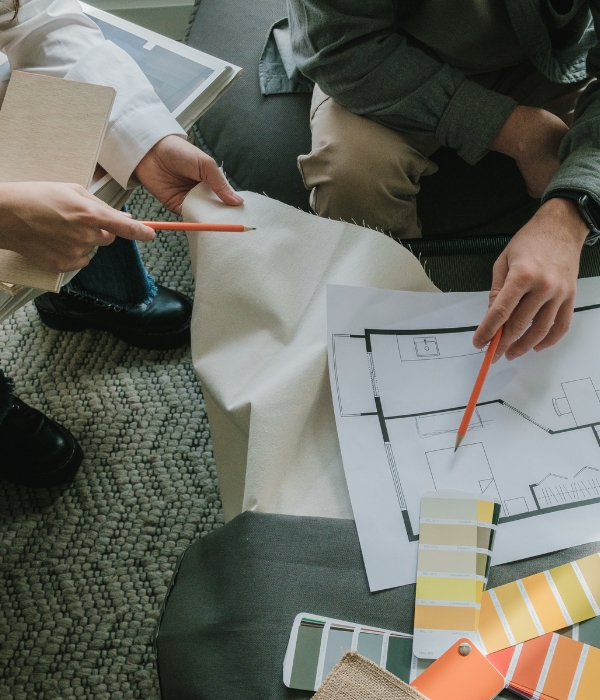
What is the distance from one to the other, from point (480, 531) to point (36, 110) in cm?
53

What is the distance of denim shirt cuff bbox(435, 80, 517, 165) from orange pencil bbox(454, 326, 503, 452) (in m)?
0.24

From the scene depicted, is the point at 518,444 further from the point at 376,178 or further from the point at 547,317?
the point at 376,178

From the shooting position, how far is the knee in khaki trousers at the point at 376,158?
683 millimetres

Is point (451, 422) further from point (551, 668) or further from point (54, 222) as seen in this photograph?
point (54, 222)

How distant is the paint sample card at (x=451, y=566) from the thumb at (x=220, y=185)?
31cm

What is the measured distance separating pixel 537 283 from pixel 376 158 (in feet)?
0.88

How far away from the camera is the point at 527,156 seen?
0.64m

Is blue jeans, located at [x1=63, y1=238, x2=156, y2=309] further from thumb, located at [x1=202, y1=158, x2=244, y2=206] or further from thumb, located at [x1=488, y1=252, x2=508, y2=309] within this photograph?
thumb, located at [x1=488, y1=252, x2=508, y2=309]

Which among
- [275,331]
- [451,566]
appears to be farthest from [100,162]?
[451,566]

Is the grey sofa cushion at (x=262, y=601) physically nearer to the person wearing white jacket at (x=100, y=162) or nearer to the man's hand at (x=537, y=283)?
Answer: the man's hand at (x=537, y=283)

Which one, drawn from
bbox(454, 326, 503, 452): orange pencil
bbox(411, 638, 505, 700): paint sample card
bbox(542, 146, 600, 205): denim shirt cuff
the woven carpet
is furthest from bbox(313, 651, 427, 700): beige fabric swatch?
the woven carpet

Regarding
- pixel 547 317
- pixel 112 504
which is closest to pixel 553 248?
pixel 547 317

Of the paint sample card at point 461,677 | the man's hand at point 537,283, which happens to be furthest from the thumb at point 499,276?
the paint sample card at point 461,677

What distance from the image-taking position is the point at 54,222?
1.65ft
